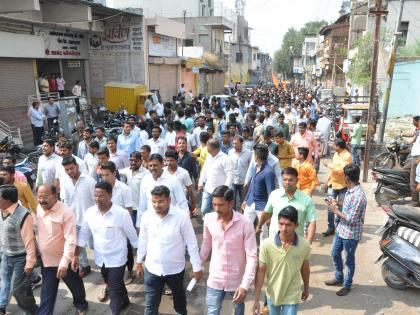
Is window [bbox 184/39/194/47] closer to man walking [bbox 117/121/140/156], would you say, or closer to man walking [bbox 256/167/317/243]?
man walking [bbox 117/121/140/156]

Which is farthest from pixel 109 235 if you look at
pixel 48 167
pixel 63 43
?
pixel 63 43

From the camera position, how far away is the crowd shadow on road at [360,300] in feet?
14.5

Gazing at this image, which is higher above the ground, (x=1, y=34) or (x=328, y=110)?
(x=1, y=34)

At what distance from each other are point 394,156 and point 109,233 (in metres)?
7.93

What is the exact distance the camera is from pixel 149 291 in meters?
3.66

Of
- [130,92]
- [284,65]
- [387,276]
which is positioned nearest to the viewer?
[387,276]

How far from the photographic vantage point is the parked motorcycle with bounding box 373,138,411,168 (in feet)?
31.1

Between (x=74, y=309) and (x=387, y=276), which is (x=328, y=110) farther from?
(x=74, y=309)

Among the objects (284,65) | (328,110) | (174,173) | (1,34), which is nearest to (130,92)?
(1,34)

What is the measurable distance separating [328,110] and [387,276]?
14293 mm

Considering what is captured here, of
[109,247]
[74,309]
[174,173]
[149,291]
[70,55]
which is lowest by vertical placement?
[74,309]

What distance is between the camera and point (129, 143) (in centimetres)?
768

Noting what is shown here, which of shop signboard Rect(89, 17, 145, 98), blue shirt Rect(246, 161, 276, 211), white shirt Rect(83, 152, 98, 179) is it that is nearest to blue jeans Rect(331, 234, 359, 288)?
blue shirt Rect(246, 161, 276, 211)

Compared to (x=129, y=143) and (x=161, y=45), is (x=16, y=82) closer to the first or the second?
(x=129, y=143)
